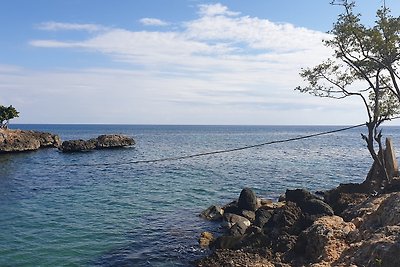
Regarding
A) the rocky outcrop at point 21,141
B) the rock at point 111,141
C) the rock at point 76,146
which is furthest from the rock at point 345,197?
the rock at point 111,141

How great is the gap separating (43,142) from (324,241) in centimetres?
9802

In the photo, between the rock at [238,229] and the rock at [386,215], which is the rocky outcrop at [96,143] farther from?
the rock at [386,215]

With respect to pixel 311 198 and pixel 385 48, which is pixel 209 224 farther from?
pixel 385 48

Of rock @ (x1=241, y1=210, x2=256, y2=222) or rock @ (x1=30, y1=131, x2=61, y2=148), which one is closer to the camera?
rock @ (x1=241, y1=210, x2=256, y2=222)

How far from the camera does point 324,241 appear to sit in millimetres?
17344

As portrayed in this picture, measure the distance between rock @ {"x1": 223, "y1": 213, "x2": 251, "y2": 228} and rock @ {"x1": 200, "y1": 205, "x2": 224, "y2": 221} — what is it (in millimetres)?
1065

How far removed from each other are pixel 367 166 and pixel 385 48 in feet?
140

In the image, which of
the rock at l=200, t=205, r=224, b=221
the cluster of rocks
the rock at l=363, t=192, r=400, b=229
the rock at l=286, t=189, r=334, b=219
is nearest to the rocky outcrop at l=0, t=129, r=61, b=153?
the rock at l=200, t=205, r=224, b=221

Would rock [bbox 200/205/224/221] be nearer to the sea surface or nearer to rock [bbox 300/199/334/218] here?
the sea surface

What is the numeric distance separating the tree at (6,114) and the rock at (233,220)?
82.1m

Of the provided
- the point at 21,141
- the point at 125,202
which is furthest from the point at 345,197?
the point at 21,141

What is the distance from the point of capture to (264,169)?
5816 centimetres

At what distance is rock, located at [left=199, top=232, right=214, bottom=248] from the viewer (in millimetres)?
23094

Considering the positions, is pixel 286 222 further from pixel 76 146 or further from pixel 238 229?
pixel 76 146
